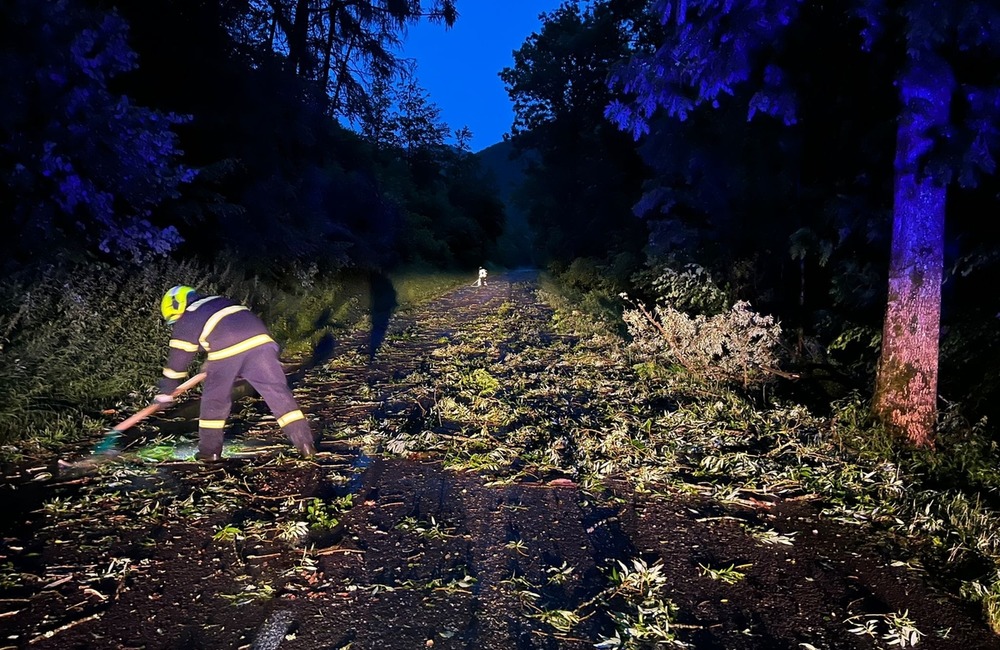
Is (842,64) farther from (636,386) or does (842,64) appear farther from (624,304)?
(624,304)

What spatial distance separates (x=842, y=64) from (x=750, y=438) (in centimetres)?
396

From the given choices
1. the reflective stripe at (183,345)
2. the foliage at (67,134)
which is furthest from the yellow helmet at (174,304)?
the foliage at (67,134)

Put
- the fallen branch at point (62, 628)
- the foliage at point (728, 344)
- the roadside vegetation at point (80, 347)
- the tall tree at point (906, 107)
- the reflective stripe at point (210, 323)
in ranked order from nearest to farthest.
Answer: the fallen branch at point (62, 628) < the tall tree at point (906, 107) < the reflective stripe at point (210, 323) < the roadside vegetation at point (80, 347) < the foliage at point (728, 344)

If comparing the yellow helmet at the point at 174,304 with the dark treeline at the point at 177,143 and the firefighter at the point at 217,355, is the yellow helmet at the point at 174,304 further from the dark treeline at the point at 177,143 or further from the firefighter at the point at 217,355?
the dark treeline at the point at 177,143

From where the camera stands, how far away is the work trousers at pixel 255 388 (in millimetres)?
4934

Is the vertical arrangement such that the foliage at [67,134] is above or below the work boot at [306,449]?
above

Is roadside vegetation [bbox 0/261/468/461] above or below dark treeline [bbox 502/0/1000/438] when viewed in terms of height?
below

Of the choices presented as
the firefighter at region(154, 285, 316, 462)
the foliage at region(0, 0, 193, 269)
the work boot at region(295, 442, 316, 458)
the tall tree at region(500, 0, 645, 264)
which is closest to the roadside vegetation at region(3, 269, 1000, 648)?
the work boot at region(295, 442, 316, 458)

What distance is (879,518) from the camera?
4082mm

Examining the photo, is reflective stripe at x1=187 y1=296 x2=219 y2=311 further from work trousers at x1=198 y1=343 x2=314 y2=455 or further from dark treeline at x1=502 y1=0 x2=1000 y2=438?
dark treeline at x1=502 y1=0 x2=1000 y2=438

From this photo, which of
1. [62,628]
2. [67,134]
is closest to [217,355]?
[62,628]

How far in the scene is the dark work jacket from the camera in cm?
484

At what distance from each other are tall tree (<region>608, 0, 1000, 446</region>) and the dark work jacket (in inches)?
155

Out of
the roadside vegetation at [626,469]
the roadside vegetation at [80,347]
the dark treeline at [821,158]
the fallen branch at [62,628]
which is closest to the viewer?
the fallen branch at [62,628]
